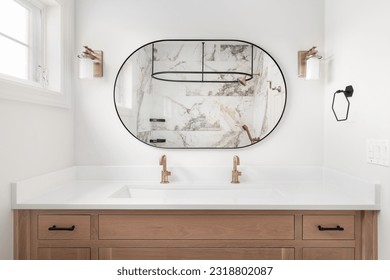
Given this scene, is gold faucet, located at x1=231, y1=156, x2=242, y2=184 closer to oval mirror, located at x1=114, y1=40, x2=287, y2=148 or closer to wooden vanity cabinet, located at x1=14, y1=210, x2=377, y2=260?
oval mirror, located at x1=114, y1=40, x2=287, y2=148

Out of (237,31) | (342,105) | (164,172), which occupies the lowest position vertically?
(164,172)

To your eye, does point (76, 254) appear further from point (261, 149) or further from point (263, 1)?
point (263, 1)

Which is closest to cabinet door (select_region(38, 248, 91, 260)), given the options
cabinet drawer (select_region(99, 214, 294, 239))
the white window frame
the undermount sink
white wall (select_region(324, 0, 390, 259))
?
cabinet drawer (select_region(99, 214, 294, 239))

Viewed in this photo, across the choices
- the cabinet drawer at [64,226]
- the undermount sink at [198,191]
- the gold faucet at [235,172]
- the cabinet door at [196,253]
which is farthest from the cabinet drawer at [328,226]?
the cabinet drawer at [64,226]

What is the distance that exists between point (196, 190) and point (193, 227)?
1.68 ft

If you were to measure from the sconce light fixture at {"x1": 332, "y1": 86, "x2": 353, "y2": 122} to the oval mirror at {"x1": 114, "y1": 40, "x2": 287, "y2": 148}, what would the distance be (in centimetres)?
34

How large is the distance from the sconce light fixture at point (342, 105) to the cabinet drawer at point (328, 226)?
613mm

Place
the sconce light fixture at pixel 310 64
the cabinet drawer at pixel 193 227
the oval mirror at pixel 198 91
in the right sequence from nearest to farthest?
the cabinet drawer at pixel 193 227, the sconce light fixture at pixel 310 64, the oval mirror at pixel 198 91

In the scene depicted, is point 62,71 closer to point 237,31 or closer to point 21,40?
point 21,40

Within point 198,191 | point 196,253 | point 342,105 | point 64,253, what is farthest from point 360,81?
point 64,253

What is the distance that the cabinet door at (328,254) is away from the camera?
153 centimetres

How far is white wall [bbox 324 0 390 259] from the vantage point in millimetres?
1440

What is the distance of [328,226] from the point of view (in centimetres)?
154

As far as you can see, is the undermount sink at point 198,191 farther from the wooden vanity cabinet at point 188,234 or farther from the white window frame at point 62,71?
the white window frame at point 62,71
